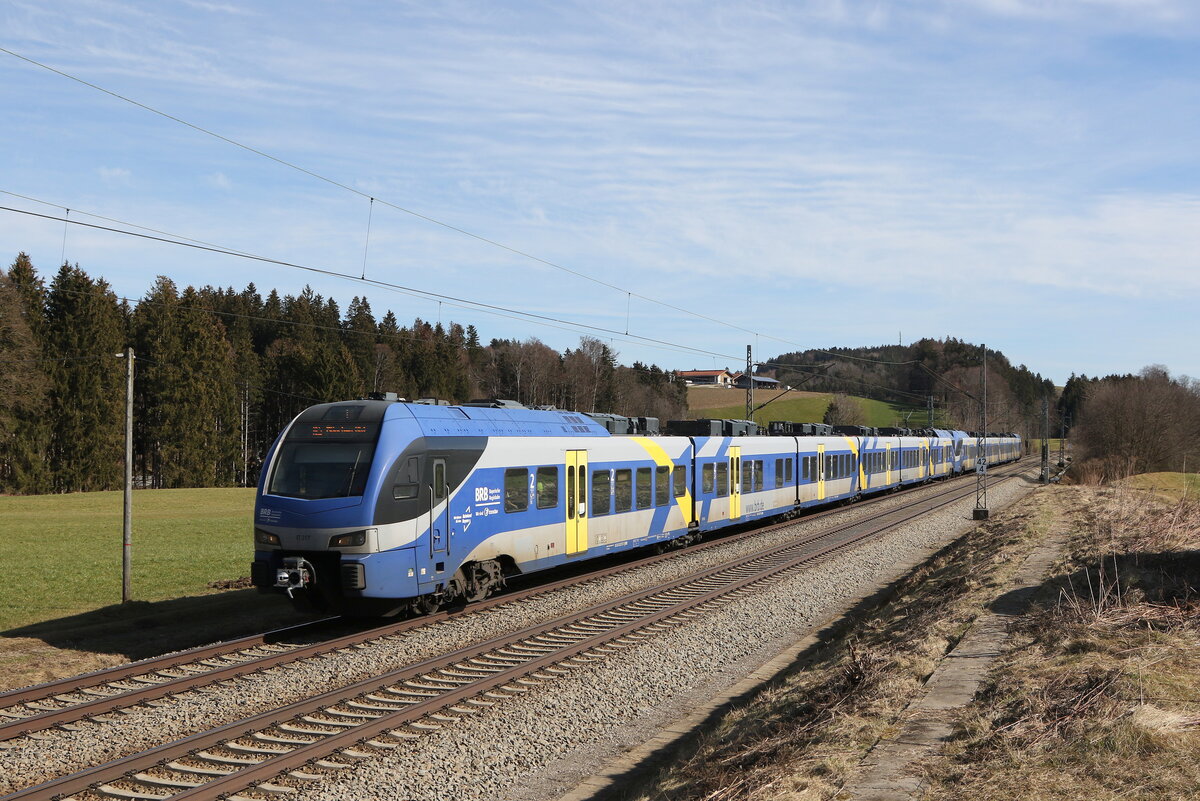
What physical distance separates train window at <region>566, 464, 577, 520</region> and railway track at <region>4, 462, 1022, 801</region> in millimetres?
2434

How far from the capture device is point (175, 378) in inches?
2571

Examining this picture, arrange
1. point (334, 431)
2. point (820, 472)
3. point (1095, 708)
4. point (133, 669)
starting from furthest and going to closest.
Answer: point (820, 472)
point (334, 431)
point (133, 669)
point (1095, 708)

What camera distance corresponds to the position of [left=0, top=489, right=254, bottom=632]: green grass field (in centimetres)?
1747

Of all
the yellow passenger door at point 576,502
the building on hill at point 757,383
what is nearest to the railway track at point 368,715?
the yellow passenger door at point 576,502

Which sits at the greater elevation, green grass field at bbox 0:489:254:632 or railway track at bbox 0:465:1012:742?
railway track at bbox 0:465:1012:742

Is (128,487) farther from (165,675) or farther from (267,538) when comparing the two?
(165,675)

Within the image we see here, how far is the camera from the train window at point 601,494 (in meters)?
19.2

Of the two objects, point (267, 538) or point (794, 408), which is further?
point (794, 408)

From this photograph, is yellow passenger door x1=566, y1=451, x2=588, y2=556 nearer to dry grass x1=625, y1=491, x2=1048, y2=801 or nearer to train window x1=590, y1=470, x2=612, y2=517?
train window x1=590, y1=470, x2=612, y2=517

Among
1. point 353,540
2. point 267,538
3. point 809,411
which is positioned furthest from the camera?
point 809,411

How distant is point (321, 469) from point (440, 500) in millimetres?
1890

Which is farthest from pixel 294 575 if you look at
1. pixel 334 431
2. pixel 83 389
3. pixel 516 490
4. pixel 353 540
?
pixel 83 389

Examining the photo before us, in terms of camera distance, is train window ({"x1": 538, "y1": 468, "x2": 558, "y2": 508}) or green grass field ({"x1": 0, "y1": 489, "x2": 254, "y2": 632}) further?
green grass field ({"x1": 0, "y1": 489, "x2": 254, "y2": 632})

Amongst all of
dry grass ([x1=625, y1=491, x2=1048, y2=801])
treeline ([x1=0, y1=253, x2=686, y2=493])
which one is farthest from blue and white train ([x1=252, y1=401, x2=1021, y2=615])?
treeline ([x1=0, y1=253, x2=686, y2=493])
